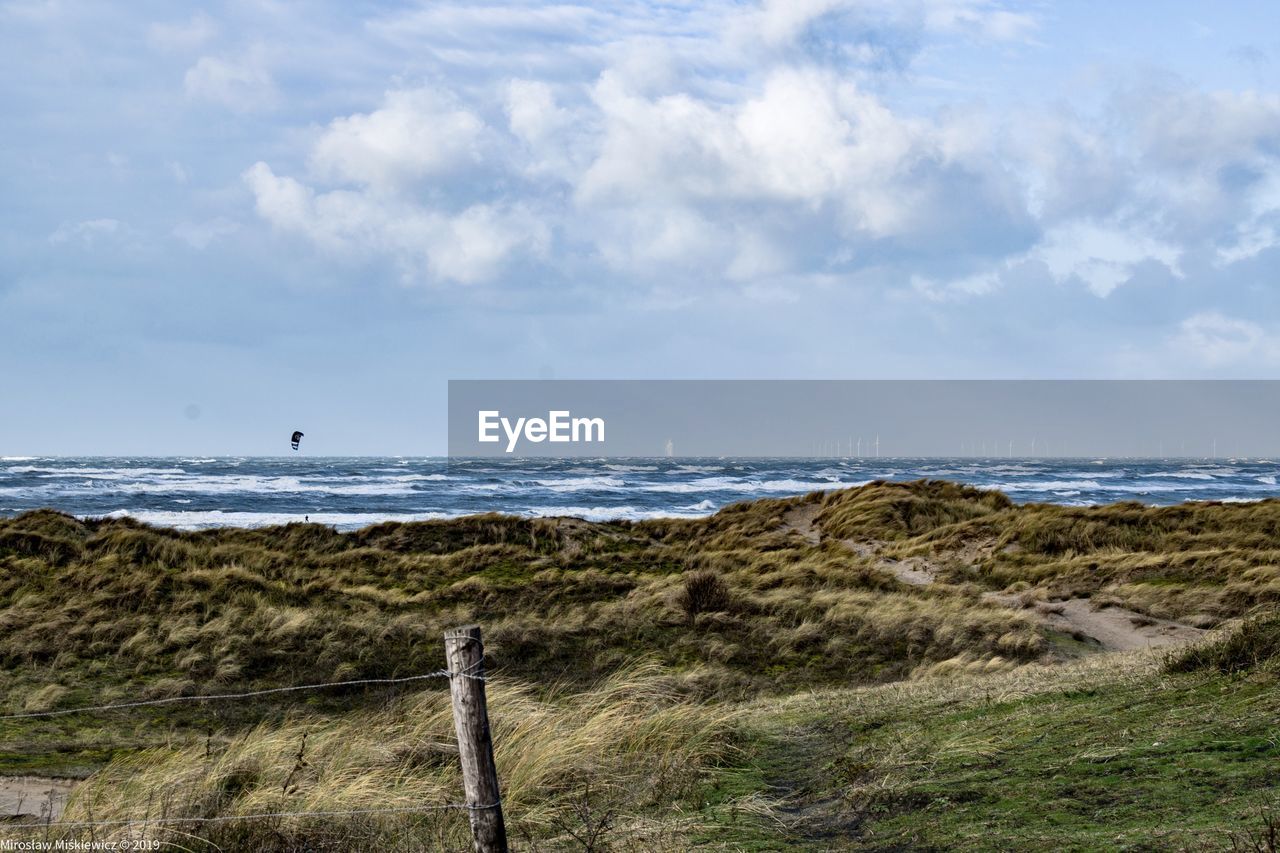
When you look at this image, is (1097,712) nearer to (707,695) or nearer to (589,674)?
(707,695)

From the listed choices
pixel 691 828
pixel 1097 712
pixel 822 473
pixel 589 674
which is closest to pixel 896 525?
pixel 589 674

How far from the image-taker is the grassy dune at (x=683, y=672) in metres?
6.02

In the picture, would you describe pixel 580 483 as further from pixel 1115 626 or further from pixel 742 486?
pixel 1115 626

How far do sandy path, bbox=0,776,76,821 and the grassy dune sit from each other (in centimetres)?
47

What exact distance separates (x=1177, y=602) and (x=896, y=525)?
36.5 feet

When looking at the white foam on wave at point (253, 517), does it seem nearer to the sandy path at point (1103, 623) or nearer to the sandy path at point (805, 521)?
the sandy path at point (805, 521)

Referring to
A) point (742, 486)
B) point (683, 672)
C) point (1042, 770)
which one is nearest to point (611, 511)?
point (742, 486)

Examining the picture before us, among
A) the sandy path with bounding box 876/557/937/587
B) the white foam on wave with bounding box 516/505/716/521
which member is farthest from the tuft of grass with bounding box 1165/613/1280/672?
the white foam on wave with bounding box 516/505/716/521

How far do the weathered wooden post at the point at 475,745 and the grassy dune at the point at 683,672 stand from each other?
2.47ft

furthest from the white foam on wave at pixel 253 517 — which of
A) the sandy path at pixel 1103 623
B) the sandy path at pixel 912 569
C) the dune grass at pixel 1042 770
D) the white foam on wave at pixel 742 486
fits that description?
the dune grass at pixel 1042 770

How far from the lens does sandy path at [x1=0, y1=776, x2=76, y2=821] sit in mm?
7770

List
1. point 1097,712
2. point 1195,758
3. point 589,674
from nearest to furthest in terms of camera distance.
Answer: point 1195,758
point 1097,712
point 589,674

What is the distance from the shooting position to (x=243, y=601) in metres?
16.9

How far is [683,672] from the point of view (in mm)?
14703
